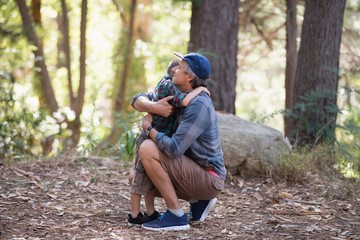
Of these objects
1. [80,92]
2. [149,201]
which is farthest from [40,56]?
[149,201]

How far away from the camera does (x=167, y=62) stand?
Result: 10.3 m

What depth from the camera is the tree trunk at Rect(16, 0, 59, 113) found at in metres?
10.7

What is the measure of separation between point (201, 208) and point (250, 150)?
5.84 ft

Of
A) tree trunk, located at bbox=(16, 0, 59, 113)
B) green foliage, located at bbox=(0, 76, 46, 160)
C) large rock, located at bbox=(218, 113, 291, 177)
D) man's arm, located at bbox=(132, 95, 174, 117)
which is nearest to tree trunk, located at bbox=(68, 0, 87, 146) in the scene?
tree trunk, located at bbox=(16, 0, 59, 113)

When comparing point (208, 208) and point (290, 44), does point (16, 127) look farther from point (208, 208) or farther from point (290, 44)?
point (290, 44)

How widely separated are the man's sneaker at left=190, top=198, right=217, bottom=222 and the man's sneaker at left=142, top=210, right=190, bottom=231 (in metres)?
0.31

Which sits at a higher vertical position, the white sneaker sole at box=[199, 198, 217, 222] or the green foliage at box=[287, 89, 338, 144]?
the green foliage at box=[287, 89, 338, 144]

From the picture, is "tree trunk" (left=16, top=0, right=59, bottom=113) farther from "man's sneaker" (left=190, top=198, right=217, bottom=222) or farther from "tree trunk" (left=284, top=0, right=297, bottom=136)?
"man's sneaker" (left=190, top=198, right=217, bottom=222)

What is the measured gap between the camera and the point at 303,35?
28.1ft

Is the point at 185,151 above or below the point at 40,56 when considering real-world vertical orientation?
below

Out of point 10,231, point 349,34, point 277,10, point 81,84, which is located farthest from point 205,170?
point 277,10

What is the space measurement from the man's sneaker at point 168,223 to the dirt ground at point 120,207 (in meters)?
0.06

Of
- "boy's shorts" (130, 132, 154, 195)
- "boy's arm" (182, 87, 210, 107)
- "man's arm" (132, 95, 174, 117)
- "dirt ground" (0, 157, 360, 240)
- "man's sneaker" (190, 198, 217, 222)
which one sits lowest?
"dirt ground" (0, 157, 360, 240)

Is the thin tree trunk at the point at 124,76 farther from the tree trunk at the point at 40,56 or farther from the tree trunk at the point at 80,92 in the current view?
the tree trunk at the point at 40,56
